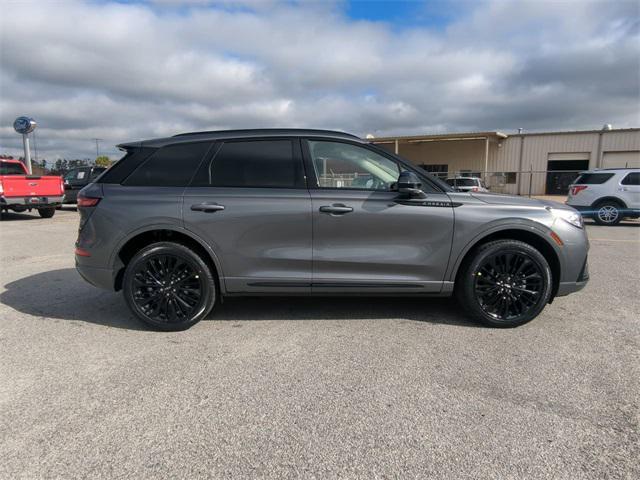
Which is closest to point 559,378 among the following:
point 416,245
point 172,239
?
point 416,245

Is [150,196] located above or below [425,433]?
above

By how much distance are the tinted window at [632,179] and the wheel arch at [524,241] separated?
12.2m

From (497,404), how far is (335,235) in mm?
1897

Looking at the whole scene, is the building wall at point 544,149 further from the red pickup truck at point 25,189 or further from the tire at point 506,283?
the tire at point 506,283

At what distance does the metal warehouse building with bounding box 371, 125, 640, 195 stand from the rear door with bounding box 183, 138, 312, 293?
26.1 meters

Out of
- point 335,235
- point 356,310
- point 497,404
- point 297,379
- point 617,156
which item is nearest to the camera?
point 497,404

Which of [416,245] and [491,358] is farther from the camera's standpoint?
[416,245]

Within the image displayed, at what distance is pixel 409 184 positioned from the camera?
382 cm

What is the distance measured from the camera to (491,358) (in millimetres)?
3422

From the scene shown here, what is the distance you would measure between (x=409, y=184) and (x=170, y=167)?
2.26 m

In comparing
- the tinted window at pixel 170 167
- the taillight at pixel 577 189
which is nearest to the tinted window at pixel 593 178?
the taillight at pixel 577 189

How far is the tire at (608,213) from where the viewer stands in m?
13.7

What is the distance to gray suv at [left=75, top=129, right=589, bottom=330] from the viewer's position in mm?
3949

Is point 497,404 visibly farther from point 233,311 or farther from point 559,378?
point 233,311
